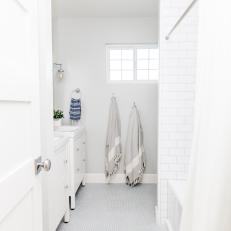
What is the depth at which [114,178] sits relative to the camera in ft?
12.3

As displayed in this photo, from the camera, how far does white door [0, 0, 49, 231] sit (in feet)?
2.74

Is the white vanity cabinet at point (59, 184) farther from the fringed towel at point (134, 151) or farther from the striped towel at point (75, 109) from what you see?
the fringed towel at point (134, 151)

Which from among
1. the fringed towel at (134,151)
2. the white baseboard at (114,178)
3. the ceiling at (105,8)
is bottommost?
the white baseboard at (114,178)

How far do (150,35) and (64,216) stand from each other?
2.68 m

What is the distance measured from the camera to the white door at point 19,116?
836 millimetres

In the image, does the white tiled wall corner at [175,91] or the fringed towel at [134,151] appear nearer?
the white tiled wall corner at [175,91]

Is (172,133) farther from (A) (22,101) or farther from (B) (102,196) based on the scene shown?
(A) (22,101)

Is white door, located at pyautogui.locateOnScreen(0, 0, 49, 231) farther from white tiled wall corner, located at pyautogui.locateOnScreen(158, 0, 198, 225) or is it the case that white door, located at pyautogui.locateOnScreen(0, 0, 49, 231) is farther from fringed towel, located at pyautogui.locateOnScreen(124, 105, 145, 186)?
fringed towel, located at pyautogui.locateOnScreen(124, 105, 145, 186)

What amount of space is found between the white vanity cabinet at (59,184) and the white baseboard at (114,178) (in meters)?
1.18

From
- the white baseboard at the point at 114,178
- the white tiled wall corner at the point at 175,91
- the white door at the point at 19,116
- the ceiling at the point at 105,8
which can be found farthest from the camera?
the white baseboard at the point at 114,178

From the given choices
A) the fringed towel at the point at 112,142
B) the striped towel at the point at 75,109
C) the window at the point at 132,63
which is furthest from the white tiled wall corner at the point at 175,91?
the striped towel at the point at 75,109

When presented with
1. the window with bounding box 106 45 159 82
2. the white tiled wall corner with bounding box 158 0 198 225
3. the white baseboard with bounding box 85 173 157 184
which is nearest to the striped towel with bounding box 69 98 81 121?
the window with bounding box 106 45 159 82

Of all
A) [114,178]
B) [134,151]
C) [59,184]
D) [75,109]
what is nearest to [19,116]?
[59,184]

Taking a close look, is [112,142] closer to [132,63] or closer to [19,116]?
[132,63]
